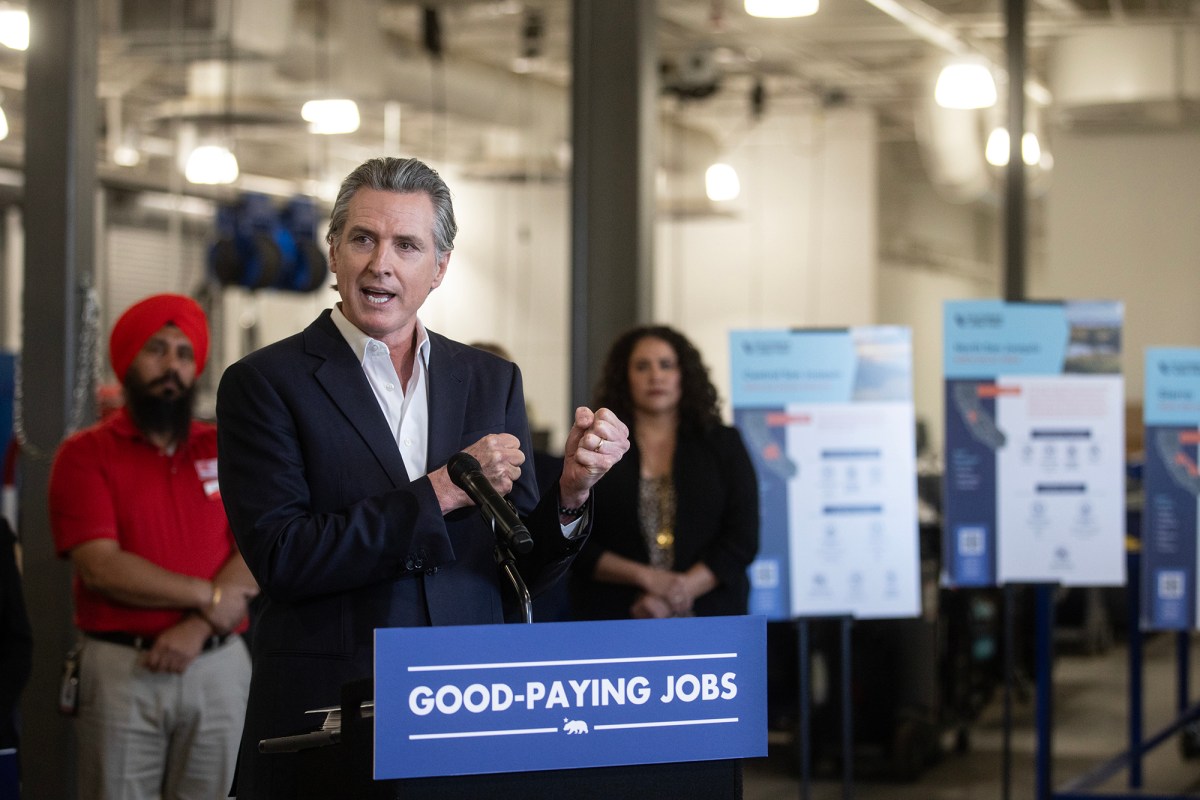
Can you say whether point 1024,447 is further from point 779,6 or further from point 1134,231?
point 1134,231

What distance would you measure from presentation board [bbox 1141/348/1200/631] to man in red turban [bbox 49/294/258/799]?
3.00 meters

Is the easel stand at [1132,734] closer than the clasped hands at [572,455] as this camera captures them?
No

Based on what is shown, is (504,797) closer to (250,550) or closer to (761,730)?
(761,730)

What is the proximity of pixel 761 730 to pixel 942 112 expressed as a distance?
908cm

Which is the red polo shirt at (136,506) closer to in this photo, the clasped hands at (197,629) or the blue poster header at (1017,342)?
the clasped hands at (197,629)

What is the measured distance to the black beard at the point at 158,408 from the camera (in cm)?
317

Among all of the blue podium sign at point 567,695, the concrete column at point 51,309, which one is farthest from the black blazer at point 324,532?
the concrete column at point 51,309

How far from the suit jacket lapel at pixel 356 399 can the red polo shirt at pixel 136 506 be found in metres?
1.27

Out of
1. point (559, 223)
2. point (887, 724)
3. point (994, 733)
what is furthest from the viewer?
point (559, 223)

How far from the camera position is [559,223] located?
520 inches

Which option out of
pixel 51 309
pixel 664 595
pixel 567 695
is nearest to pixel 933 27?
pixel 664 595

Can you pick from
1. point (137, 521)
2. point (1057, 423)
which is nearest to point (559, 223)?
point (1057, 423)

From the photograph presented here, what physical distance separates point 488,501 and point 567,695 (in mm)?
246

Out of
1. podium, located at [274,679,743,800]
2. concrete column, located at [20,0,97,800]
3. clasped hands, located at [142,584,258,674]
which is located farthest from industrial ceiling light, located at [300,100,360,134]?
podium, located at [274,679,743,800]
